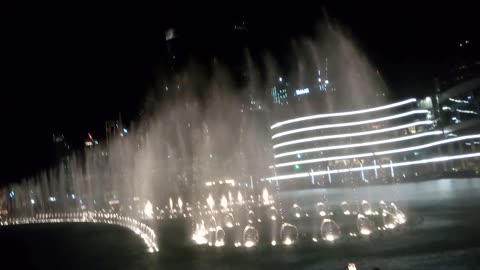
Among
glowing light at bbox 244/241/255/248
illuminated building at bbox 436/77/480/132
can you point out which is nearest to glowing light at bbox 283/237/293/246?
glowing light at bbox 244/241/255/248

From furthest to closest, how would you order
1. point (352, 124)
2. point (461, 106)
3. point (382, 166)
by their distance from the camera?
point (352, 124) → point (382, 166) → point (461, 106)

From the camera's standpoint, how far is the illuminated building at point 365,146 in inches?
4382

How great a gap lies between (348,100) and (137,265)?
11934 cm

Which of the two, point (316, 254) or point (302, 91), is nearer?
point (316, 254)

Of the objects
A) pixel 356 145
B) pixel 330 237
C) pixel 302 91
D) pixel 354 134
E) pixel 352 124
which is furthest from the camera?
pixel 302 91

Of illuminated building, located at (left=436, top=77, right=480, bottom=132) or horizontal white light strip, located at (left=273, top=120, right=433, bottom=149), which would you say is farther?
horizontal white light strip, located at (left=273, top=120, right=433, bottom=149)

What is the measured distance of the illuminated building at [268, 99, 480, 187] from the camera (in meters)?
111

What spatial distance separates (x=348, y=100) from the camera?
136 metres


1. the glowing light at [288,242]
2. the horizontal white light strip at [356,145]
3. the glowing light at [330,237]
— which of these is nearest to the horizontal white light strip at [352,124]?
the horizontal white light strip at [356,145]

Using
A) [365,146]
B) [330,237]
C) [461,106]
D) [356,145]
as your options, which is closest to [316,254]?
[330,237]

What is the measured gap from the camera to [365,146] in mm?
123062

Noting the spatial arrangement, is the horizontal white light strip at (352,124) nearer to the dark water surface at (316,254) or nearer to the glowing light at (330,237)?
the dark water surface at (316,254)

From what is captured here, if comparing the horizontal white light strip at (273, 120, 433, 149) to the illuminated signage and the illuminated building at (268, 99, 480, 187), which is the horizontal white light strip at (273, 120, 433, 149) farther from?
the illuminated signage

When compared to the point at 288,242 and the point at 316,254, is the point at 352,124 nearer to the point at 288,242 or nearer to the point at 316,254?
the point at 288,242
